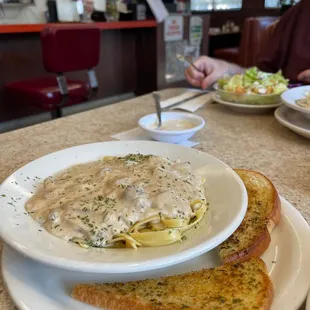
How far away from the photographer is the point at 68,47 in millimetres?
2736

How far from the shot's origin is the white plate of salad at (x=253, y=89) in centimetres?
134

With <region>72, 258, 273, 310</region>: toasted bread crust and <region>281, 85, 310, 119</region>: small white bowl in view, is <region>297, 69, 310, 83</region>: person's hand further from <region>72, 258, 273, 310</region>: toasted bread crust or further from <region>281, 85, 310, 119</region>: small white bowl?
<region>72, 258, 273, 310</region>: toasted bread crust

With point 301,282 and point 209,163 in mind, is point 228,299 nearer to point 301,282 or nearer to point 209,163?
point 301,282

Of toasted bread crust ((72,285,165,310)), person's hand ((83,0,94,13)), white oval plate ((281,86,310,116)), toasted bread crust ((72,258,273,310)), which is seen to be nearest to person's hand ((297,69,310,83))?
white oval plate ((281,86,310,116))

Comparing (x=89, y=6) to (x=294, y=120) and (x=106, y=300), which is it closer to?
(x=294, y=120)

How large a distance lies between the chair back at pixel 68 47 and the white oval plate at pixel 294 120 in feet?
6.09

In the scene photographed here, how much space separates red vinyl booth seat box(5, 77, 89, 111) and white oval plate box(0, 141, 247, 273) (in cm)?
211

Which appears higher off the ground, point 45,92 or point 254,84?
point 254,84

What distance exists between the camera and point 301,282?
0.50 meters

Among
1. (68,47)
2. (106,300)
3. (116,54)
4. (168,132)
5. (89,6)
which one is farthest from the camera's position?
(116,54)

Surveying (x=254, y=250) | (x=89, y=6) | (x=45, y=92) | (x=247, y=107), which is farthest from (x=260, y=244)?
(x=89, y=6)

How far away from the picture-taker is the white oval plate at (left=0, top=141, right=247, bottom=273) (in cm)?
46

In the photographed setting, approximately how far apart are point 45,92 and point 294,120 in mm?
2001

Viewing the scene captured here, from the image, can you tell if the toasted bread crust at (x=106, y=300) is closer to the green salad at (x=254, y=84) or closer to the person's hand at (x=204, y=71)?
the green salad at (x=254, y=84)
